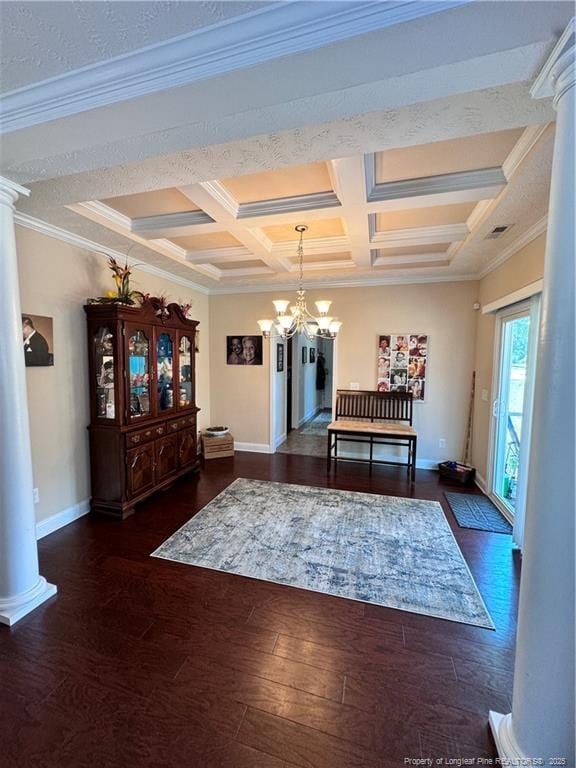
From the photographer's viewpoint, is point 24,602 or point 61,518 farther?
point 61,518

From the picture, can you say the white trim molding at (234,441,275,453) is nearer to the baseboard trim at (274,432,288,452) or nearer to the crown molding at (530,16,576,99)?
the baseboard trim at (274,432,288,452)

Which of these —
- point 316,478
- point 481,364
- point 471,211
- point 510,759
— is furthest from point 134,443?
point 481,364

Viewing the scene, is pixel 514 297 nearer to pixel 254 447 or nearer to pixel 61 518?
pixel 254 447

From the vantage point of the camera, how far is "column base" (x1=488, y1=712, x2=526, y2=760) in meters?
1.20

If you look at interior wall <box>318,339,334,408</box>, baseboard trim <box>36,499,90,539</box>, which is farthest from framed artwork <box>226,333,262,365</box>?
interior wall <box>318,339,334,408</box>

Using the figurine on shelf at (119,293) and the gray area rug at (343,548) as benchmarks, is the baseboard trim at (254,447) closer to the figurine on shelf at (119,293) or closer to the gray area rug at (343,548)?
the gray area rug at (343,548)

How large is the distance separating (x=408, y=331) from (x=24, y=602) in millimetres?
4793

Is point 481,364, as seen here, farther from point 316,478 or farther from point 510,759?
point 510,759

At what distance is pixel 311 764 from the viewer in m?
1.26

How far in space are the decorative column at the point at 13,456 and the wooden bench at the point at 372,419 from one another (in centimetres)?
331

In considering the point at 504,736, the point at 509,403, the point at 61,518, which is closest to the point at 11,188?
the point at 61,518

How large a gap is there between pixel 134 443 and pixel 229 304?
2.92 metres

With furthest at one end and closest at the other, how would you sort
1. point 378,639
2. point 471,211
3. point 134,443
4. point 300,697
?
point 134,443 < point 471,211 < point 378,639 < point 300,697

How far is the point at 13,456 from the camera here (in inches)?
77.2
